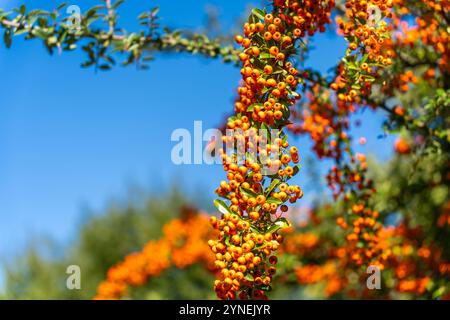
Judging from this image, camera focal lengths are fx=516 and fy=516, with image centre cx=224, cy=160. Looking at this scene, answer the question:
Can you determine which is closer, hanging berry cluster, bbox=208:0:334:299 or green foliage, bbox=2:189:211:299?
hanging berry cluster, bbox=208:0:334:299

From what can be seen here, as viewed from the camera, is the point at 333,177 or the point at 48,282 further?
the point at 48,282

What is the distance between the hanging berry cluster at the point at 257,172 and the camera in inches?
120

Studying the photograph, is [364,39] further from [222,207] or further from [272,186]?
[222,207]

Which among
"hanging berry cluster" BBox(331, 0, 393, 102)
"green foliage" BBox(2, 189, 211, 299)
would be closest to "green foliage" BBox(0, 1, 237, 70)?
"hanging berry cluster" BBox(331, 0, 393, 102)

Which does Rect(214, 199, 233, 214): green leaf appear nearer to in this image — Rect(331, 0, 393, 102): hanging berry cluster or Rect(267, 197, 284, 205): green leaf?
Rect(267, 197, 284, 205): green leaf

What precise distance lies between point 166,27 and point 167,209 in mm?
19671

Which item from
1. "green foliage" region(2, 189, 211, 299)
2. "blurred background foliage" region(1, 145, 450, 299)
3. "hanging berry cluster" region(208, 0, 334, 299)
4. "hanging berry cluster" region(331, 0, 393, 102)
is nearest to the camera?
"hanging berry cluster" region(208, 0, 334, 299)

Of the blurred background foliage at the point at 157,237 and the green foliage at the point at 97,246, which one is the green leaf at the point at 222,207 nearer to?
the blurred background foliage at the point at 157,237

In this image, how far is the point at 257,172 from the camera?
10.2ft

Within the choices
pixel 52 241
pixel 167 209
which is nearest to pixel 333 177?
pixel 167 209

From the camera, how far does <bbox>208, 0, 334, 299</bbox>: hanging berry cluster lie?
3.05m

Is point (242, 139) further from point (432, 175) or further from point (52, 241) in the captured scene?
point (52, 241)

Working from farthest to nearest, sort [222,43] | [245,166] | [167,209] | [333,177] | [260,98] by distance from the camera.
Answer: [167,209] → [222,43] → [333,177] → [260,98] → [245,166]
